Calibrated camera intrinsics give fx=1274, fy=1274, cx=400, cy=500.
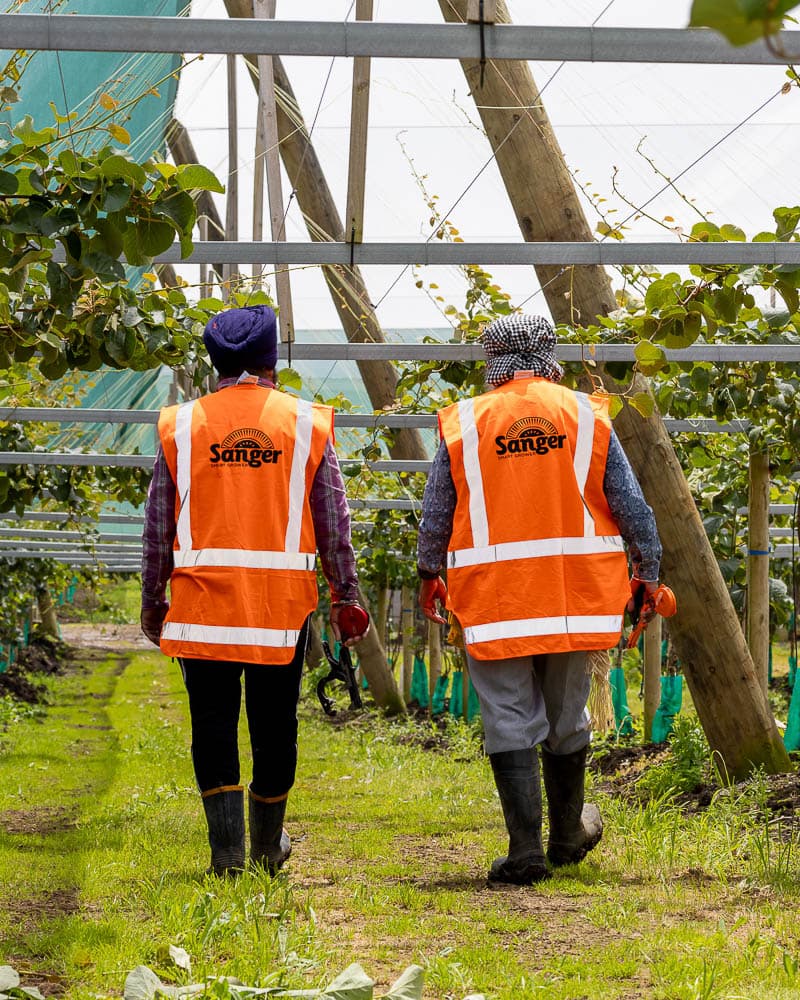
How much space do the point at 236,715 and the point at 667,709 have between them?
4681 millimetres

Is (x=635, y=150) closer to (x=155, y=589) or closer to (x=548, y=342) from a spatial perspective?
(x=548, y=342)

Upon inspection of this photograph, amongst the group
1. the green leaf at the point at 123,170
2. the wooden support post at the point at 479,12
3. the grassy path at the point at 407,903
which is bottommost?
the grassy path at the point at 407,903

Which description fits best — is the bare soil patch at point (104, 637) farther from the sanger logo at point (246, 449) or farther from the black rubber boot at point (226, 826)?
the sanger logo at point (246, 449)

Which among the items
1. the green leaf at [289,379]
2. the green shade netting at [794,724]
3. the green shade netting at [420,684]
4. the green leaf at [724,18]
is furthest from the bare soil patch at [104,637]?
the green leaf at [724,18]

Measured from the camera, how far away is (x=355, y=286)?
7676 millimetres

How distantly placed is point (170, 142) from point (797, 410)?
4.28 metres

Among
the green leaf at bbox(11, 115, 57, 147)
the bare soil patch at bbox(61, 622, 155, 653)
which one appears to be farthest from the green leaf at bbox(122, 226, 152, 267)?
the bare soil patch at bbox(61, 622, 155, 653)

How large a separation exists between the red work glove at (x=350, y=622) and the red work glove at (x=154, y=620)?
1.90 ft

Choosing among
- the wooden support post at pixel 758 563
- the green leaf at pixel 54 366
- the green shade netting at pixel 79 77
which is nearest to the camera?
the green leaf at pixel 54 366

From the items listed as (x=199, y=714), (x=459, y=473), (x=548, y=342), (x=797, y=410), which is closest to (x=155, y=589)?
(x=199, y=714)

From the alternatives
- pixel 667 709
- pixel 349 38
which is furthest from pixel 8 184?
pixel 667 709

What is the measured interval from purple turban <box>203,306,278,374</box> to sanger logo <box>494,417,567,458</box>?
2.81 ft

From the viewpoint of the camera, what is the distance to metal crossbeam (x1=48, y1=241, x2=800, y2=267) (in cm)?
446

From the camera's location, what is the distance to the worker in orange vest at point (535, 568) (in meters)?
4.09
